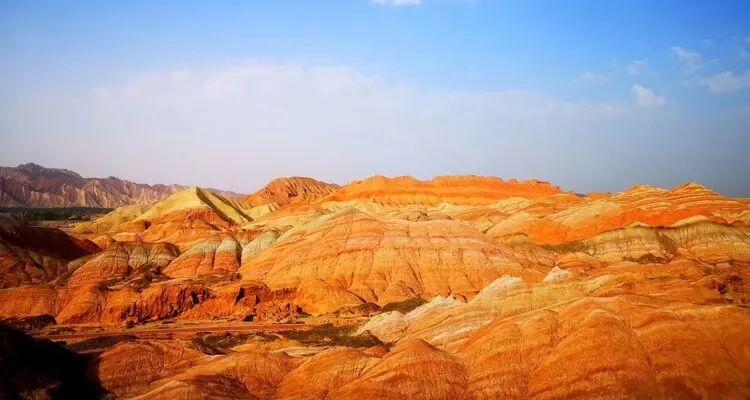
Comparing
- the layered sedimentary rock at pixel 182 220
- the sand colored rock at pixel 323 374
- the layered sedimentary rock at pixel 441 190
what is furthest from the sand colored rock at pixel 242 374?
the layered sedimentary rock at pixel 441 190

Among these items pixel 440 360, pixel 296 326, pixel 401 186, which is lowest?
pixel 296 326

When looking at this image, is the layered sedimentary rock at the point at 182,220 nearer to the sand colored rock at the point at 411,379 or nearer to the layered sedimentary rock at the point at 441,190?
the layered sedimentary rock at the point at 441,190

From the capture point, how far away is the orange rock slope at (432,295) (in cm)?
2442

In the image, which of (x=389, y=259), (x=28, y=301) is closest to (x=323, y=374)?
(x=389, y=259)

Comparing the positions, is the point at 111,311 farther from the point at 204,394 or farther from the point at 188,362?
the point at 204,394

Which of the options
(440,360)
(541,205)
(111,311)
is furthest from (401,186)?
(440,360)

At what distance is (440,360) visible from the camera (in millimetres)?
27250

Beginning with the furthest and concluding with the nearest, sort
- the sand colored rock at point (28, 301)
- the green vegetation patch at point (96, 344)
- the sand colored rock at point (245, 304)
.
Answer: the sand colored rock at point (28, 301) < the sand colored rock at point (245, 304) < the green vegetation patch at point (96, 344)

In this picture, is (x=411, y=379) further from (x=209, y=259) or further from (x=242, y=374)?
(x=209, y=259)

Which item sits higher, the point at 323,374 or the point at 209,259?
the point at 209,259

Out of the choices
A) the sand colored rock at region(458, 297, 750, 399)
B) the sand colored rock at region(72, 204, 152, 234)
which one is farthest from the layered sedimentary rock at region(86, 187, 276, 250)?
the sand colored rock at region(458, 297, 750, 399)

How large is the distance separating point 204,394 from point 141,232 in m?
110

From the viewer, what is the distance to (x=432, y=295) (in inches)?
2500

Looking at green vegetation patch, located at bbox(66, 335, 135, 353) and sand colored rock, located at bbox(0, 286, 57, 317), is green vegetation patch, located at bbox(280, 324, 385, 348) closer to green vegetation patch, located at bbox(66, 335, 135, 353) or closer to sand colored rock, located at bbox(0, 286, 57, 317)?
green vegetation patch, located at bbox(66, 335, 135, 353)
